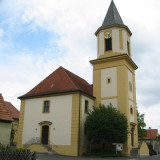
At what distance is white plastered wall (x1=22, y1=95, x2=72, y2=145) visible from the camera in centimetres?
2462

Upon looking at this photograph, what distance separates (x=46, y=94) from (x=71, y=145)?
22.4ft

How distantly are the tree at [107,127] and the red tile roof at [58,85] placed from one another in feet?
11.7

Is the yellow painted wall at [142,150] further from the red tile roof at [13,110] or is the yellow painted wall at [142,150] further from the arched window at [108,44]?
the red tile roof at [13,110]

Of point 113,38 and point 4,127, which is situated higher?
point 113,38

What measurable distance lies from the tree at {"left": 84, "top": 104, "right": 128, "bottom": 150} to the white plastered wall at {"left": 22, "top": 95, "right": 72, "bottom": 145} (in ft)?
7.85

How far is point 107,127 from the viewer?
22.5 metres

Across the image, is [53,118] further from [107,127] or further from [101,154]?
[101,154]

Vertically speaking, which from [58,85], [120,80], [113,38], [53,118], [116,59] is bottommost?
[53,118]

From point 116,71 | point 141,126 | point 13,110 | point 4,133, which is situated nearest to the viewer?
point 4,133

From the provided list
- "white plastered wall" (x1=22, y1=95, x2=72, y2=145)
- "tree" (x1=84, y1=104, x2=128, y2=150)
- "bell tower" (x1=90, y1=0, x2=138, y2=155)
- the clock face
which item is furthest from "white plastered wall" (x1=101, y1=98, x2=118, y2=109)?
the clock face

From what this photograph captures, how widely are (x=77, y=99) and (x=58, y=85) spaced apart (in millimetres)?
3756

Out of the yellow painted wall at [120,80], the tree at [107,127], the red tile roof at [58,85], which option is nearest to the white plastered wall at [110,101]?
the yellow painted wall at [120,80]

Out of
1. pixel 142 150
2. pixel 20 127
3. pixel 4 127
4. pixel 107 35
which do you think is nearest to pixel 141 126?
pixel 142 150

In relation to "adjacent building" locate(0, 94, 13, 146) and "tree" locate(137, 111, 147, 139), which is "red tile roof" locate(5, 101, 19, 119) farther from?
"adjacent building" locate(0, 94, 13, 146)
